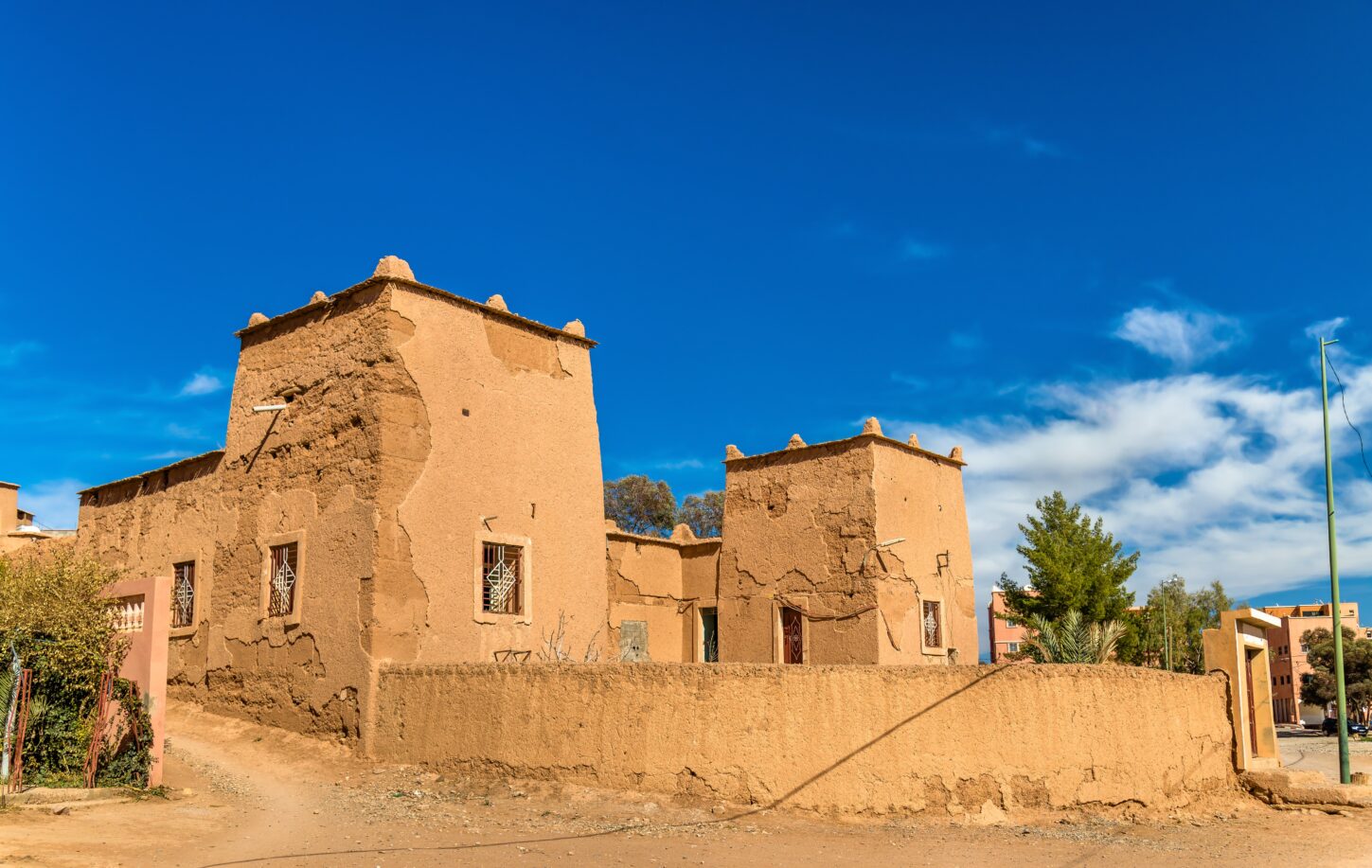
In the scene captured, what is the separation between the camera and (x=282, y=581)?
1648 centimetres

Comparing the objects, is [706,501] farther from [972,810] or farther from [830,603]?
[972,810]

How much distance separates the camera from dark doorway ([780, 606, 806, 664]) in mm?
21359

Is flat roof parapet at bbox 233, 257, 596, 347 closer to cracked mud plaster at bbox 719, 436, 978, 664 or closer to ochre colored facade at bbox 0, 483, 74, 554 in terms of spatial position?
cracked mud plaster at bbox 719, 436, 978, 664

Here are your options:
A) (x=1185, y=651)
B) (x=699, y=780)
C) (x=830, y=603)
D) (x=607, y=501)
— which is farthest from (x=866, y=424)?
(x=607, y=501)

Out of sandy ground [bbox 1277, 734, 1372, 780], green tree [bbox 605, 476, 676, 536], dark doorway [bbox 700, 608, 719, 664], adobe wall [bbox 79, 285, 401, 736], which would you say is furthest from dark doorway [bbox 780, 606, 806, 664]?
green tree [bbox 605, 476, 676, 536]

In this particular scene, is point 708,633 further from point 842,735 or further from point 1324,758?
point 1324,758

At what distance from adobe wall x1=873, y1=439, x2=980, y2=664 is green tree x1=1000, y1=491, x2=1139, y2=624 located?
699cm

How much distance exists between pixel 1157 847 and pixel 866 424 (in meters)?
10.2

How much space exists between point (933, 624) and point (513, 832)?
12046 millimetres

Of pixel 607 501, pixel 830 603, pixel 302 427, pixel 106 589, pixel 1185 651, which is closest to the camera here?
pixel 106 589

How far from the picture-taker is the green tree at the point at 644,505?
51625 mm

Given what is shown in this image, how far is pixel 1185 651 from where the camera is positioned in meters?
40.9

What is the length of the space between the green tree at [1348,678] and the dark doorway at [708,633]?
41.5 m

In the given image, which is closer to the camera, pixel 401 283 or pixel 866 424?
pixel 401 283
